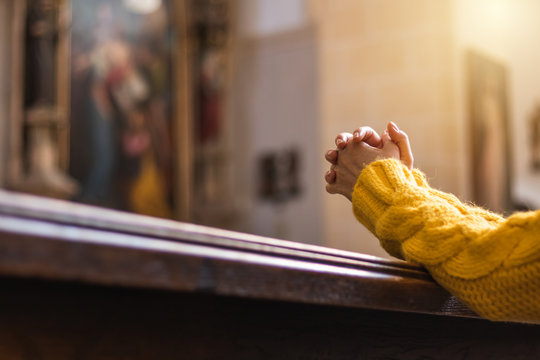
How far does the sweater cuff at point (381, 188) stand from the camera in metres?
1.28

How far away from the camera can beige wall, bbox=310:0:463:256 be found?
5.99 metres

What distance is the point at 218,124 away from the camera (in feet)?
23.3

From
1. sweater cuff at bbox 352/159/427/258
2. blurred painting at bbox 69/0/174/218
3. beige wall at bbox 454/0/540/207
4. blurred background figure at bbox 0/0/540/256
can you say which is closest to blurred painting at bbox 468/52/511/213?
blurred background figure at bbox 0/0/540/256

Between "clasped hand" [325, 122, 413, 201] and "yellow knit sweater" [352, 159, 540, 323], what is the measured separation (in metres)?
0.26

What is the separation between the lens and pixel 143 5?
6934 millimetres

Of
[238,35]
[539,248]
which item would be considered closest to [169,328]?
[539,248]

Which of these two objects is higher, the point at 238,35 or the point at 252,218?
the point at 238,35

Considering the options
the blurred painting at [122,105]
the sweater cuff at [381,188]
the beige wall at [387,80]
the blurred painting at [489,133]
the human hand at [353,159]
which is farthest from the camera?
the blurred painting at [122,105]

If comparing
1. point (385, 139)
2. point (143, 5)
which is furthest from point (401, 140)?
point (143, 5)

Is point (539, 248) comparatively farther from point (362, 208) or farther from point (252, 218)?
point (252, 218)

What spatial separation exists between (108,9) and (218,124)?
146cm

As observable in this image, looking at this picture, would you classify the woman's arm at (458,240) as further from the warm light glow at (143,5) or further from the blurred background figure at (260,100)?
the warm light glow at (143,5)

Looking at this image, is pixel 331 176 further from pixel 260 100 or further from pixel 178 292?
pixel 260 100

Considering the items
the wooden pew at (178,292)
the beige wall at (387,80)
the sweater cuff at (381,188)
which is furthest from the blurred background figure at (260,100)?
the wooden pew at (178,292)
